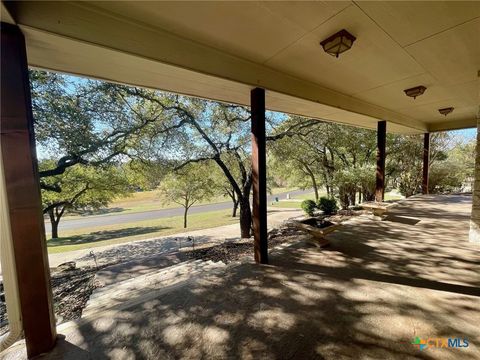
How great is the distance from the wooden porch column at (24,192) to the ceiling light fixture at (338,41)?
2508mm

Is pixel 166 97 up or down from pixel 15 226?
up

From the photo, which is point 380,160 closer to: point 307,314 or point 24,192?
point 307,314

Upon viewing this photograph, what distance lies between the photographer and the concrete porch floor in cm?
149

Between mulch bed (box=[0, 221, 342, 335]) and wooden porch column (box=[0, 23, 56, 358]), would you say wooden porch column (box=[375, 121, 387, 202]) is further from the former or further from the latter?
wooden porch column (box=[0, 23, 56, 358])

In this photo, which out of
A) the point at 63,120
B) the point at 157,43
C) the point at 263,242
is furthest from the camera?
the point at 63,120

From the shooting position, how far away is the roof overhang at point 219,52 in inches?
62.5

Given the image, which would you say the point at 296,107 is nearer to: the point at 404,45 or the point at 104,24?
the point at 404,45

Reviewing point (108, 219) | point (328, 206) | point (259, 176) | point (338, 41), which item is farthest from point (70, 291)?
point (108, 219)

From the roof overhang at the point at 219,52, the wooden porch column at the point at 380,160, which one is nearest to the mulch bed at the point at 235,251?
the roof overhang at the point at 219,52

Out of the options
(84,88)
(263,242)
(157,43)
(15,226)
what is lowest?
(263,242)

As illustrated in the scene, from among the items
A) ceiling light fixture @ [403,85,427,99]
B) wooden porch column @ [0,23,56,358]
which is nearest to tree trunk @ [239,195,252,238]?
ceiling light fixture @ [403,85,427,99]

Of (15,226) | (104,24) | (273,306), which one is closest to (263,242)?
(273,306)

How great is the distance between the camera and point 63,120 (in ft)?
15.9

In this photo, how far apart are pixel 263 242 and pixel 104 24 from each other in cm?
278
